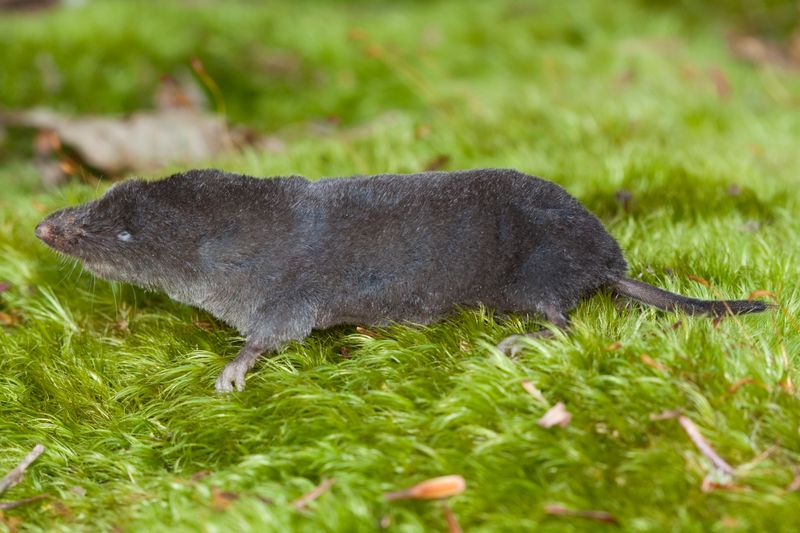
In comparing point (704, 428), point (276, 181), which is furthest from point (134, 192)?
point (704, 428)

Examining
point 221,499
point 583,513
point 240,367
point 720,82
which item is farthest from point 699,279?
point 720,82

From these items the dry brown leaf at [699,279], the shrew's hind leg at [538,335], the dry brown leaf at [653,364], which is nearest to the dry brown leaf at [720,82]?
the dry brown leaf at [699,279]

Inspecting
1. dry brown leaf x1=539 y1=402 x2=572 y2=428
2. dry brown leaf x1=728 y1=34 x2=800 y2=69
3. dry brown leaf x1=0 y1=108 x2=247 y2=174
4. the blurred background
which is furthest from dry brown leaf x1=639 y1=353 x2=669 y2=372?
dry brown leaf x1=728 y1=34 x2=800 y2=69

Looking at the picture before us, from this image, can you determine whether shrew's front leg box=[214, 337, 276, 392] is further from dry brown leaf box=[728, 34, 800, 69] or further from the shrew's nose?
dry brown leaf box=[728, 34, 800, 69]

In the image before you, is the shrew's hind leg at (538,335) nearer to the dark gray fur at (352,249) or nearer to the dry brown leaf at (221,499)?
the dark gray fur at (352,249)

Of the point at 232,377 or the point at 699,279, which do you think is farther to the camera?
the point at 699,279

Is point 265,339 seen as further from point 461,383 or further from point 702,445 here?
point 702,445

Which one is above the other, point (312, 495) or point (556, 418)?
point (556, 418)
